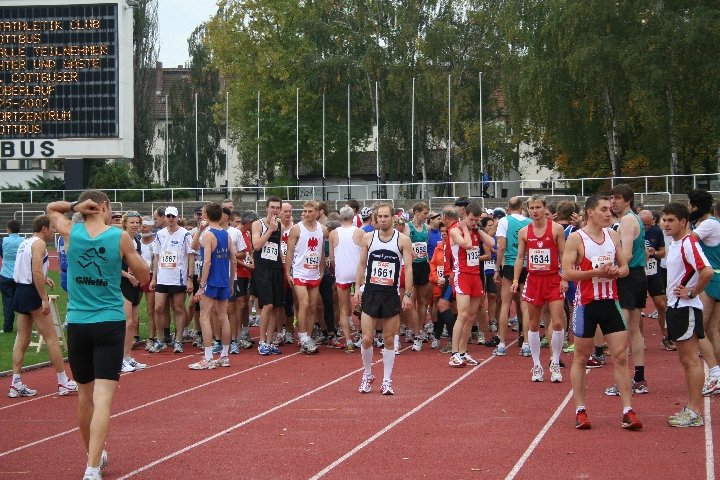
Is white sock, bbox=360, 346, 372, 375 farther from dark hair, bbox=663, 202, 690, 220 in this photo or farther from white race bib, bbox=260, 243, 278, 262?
white race bib, bbox=260, 243, 278, 262

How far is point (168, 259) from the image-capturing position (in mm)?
16969

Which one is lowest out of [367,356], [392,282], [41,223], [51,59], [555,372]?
[555,372]

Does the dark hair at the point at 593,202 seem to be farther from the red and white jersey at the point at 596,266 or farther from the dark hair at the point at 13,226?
the dark hair at the point at 13,226

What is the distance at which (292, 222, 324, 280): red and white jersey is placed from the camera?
53.9ft

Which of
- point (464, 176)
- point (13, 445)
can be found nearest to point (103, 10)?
point (13, 445)

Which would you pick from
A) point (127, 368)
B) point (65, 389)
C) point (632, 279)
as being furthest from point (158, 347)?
point (632, 279)

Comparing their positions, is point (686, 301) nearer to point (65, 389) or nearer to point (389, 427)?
point (389, 427)

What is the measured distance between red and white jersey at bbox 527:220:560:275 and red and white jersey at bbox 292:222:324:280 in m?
3.98

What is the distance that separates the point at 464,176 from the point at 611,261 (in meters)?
55.8

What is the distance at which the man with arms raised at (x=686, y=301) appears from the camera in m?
9.96

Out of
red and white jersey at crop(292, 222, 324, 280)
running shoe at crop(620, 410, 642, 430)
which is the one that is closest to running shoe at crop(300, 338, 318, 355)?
red and white jersey at crop(292, 222, 324, 280)

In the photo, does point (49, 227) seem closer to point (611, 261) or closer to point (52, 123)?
point (611, 261)

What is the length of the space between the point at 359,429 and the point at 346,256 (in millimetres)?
6297

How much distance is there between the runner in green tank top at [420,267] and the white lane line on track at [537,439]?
549cm
